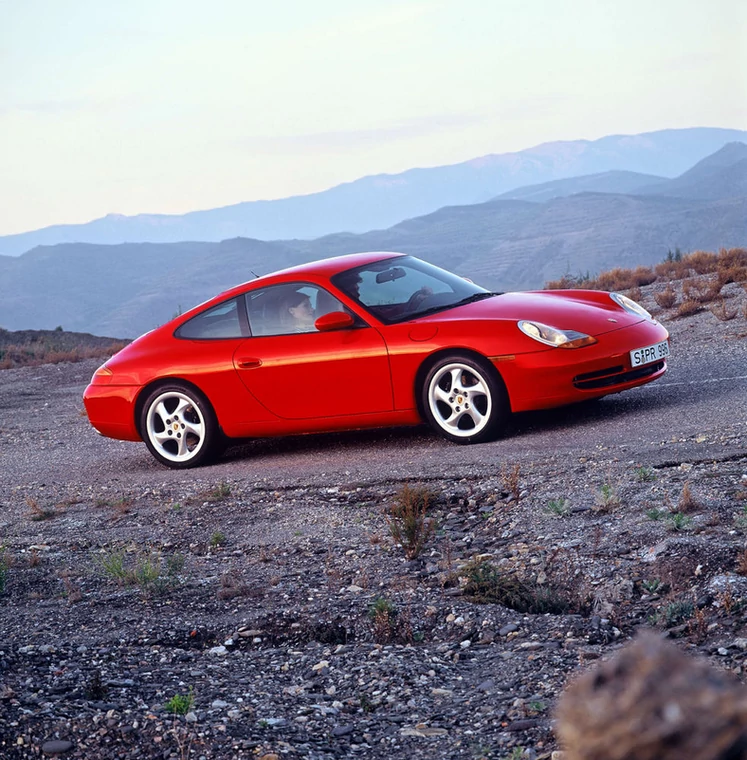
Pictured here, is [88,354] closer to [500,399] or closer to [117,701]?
[500,399]

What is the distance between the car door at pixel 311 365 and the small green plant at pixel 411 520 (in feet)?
4.95

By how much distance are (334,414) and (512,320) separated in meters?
1.64

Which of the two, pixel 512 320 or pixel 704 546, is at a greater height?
pixel 512 320

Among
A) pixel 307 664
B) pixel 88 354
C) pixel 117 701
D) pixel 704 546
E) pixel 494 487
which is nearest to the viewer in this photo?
pixel 117 701

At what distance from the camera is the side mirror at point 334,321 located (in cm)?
791

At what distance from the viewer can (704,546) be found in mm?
→ 4559

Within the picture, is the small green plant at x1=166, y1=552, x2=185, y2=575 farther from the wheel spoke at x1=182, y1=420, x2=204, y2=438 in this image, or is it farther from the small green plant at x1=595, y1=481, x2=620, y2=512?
the wheel spoke at x1=182, y1=420, x2=204, y2=438

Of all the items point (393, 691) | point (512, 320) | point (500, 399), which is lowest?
point (393, 691)

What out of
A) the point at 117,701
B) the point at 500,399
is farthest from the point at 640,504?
the point at 117,701

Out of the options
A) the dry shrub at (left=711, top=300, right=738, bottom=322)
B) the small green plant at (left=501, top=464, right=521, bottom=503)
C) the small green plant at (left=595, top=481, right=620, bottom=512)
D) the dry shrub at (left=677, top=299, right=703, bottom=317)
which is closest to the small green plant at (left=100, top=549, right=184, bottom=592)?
the small green plant at (left=501, top=464, right=521, bottom=503)

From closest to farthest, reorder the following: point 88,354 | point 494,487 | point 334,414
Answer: point 494,487 → point 334,414 → point 88,354

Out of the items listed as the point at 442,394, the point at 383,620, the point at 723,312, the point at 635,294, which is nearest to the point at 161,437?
the point at 442,394

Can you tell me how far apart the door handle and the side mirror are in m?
0.65

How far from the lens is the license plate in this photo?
7770mm
